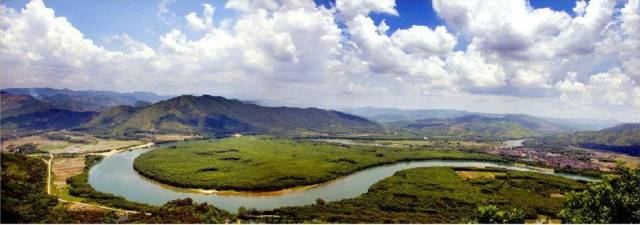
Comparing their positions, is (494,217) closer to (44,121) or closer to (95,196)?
Result: (95,196)

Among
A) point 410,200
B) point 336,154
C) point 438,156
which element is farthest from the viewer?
point 438,156

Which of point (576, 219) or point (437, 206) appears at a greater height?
point (576, 219)

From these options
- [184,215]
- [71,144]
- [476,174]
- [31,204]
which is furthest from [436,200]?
[71,144]

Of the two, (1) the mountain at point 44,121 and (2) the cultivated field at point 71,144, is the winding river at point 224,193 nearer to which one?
(2) the cultivated field at point 71,144

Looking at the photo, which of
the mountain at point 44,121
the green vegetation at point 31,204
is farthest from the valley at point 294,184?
the mountain at point 44,121

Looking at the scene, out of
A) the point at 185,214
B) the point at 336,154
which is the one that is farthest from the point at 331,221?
the point at 336,154

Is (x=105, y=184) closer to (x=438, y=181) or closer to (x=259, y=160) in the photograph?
(x=259, y=160)
